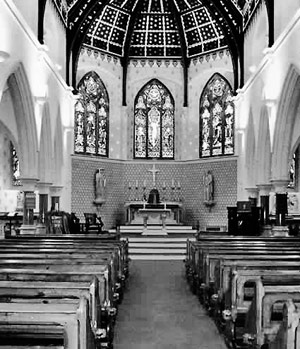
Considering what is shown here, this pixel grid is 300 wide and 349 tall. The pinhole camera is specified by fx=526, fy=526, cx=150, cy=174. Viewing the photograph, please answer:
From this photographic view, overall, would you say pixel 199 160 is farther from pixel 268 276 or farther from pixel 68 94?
pixel 268 276

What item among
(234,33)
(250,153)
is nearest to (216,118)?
(250,153)

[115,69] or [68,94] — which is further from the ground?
[115,69]

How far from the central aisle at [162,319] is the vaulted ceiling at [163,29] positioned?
14.8 metres

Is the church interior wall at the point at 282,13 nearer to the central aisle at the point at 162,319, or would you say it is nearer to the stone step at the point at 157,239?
the stone step at the point at 157,239

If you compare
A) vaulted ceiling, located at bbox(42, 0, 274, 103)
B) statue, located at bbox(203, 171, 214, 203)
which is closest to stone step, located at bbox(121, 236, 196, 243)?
statue, located at bbox(203, 171, 214, 203)

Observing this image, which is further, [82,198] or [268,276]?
[82,198]

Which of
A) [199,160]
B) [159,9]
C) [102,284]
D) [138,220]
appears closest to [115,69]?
[159,9]

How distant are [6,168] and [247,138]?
35.8ft

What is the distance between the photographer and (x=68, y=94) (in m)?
22.0

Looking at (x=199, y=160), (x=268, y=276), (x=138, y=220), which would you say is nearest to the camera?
(x=268, y=276)

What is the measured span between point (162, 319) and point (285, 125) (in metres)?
10.5

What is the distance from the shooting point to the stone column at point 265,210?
1658 cm

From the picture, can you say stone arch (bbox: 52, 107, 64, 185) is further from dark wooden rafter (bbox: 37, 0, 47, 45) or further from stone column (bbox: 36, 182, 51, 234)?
dark wooden rafter (bbox: 37, 0, 47, 45)

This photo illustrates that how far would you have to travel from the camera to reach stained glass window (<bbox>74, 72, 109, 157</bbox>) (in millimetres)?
24719
